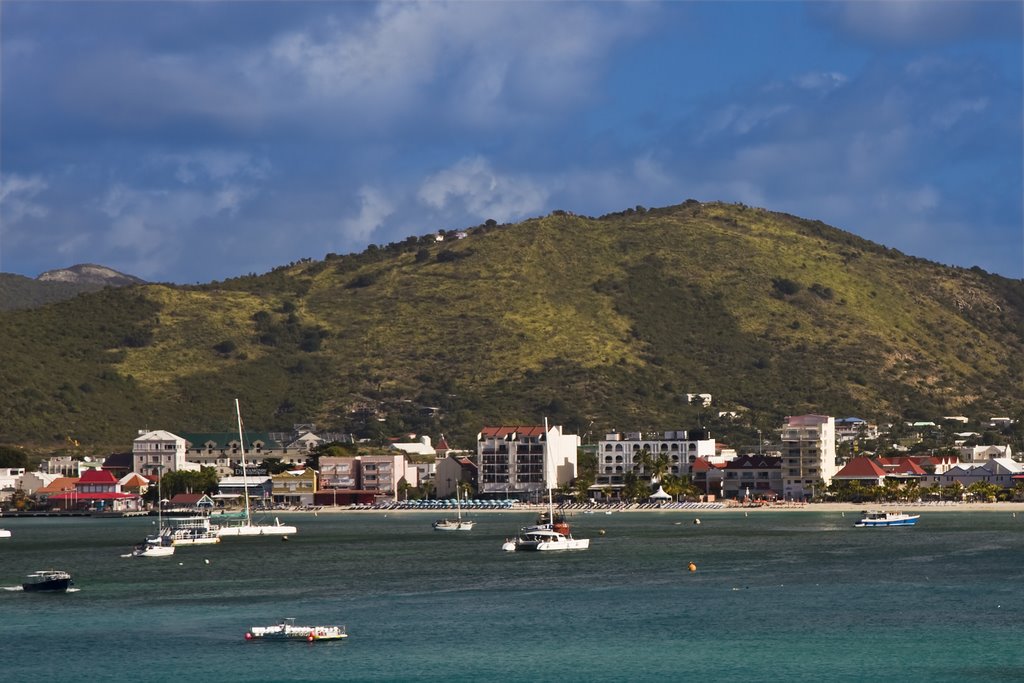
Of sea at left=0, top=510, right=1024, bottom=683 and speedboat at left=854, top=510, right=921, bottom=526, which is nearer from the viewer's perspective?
sea at left=0, top=510, right=1024, bottom=683

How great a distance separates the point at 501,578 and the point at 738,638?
31333 millimetres

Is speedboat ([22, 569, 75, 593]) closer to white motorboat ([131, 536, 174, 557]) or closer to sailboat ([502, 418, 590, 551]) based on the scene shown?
white motorboat ([131, 536, 174, 557])

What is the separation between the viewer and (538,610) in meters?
85.7

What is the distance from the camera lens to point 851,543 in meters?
133

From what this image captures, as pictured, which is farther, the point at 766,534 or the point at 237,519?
the point at 237,519

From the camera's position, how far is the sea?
220 ft

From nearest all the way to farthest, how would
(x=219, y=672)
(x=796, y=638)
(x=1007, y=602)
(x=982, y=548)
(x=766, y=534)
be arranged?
(x=219, y=672)
(x=796, y=638)
(x=1007, y=602)
(x=982, y=548)
(x=766, y=534)

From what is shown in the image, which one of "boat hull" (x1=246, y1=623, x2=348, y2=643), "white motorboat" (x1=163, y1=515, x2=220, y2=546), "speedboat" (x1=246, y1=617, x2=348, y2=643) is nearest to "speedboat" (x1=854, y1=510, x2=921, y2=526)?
"white motorboat" (x1=163, y1=515, x2=220, y2=546)

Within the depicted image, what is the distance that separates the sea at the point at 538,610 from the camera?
67125 millimetres

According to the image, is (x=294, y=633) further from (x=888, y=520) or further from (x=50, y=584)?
(x=888, y=520)

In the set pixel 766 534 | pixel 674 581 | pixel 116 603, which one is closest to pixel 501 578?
pixel 674 581

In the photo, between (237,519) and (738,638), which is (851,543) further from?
(237,519)

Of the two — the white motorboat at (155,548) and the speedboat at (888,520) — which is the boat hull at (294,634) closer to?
the white motorboat at (155,548)

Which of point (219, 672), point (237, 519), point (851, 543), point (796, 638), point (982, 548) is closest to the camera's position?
point (219, 672)
